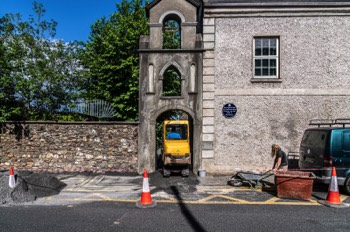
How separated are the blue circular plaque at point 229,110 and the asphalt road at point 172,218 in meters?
5.05

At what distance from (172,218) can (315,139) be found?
564 centimetres

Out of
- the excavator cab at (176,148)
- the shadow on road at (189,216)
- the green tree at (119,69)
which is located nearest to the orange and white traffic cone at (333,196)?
the shadow on road at (189,216)

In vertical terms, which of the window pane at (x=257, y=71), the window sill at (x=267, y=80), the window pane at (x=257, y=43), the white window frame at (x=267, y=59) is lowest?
the window sill at (x=267, y=80)

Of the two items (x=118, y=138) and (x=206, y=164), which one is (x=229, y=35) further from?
(x=118, y=138)

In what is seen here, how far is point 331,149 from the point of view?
7.65 m

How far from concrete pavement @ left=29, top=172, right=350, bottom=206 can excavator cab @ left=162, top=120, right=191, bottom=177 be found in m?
0.41

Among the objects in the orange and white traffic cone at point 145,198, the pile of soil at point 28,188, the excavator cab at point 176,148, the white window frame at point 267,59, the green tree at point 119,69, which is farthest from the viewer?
the green tree at point 119,69

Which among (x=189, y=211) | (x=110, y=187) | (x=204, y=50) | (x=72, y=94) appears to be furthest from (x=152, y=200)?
(x=72, y=94)

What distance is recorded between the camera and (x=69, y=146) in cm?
1132

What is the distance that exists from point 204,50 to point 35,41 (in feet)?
30.0

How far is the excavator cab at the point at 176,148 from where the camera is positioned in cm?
1019

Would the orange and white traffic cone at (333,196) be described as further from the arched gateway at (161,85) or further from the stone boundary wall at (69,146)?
the stone boundary wall at (69,146)

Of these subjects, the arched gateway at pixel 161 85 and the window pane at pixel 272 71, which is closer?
the arched gateway at pixel 161 85

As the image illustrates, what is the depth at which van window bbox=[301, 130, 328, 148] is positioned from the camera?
26.0 feet
